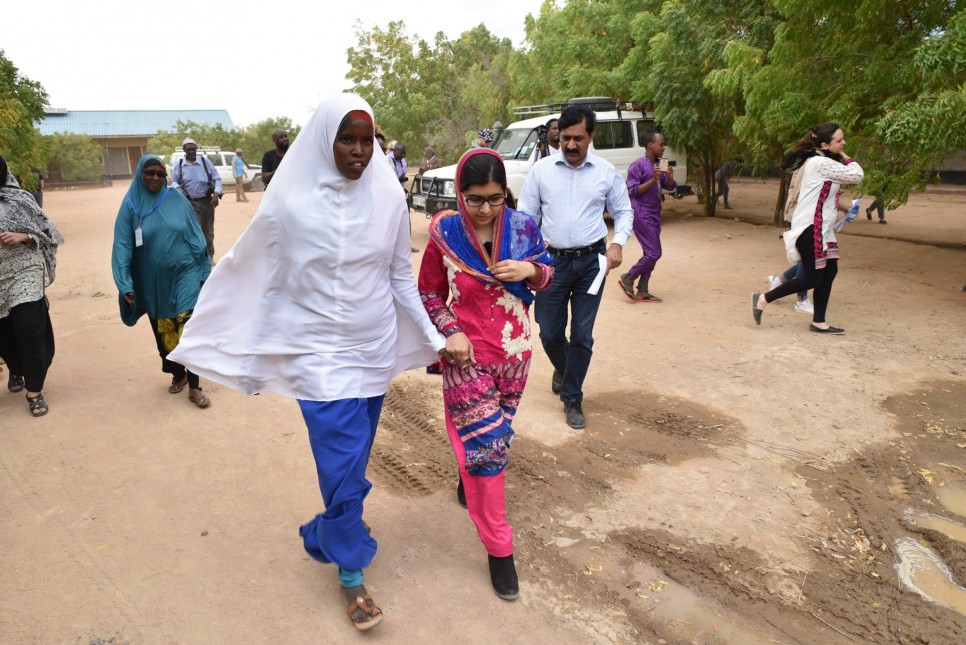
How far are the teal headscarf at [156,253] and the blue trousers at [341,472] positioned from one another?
107 inches

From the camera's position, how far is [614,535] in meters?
3.29

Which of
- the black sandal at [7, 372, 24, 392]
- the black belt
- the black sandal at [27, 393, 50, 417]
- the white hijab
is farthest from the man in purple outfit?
the black sandal at [7, 372, 24, 392]

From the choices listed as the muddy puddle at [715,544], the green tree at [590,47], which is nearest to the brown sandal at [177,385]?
the muddy puddle at [715,544]

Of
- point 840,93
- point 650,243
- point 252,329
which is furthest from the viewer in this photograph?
point 840,93

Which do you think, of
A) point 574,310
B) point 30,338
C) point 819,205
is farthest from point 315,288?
point 819,205

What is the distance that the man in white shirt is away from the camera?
4.36 meters

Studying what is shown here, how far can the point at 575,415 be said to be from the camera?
4.51m

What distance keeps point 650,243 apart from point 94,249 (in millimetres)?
10499

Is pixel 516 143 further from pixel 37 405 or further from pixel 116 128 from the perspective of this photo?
pixel 116 128

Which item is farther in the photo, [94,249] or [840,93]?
[94,249]

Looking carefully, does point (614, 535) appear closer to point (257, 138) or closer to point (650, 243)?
point (650, 243)

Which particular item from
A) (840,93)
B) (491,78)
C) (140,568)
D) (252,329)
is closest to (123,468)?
(140,568)

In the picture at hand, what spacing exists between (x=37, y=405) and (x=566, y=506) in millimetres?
3774

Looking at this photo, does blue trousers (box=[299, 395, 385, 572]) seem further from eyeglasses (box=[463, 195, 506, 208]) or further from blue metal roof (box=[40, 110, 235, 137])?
blue metal roof (box=[40, 110, 235, 137])
